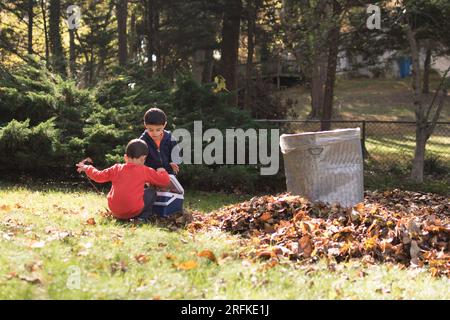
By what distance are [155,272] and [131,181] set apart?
2.30 meters

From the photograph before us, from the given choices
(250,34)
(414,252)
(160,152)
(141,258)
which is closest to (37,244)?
(141,258)

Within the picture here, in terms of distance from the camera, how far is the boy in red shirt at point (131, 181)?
22.2 ft

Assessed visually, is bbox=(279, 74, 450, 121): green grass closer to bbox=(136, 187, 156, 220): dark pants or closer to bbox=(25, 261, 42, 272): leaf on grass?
bbox=(136, 187, 156, 220): dark pants

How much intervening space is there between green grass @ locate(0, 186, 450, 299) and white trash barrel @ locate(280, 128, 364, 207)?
86.9 inches

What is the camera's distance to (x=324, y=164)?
8.21 metres

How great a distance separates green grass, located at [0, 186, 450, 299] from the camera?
4199 millimetres

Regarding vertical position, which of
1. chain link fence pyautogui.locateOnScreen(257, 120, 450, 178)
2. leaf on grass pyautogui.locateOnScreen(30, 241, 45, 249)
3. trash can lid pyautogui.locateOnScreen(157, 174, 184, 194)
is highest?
trash can lid pyautogui.locateOnScreen(157, 174, 184, 194)

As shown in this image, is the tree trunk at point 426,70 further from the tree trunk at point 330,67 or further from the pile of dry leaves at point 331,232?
the pile of dry leaves at point 331,232

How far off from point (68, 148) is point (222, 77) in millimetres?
8478

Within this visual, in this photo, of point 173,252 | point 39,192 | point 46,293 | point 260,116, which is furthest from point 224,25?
point 46,293

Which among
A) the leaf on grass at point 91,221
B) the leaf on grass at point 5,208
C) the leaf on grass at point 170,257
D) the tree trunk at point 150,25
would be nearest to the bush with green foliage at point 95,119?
the leaf on grass at point 5,208

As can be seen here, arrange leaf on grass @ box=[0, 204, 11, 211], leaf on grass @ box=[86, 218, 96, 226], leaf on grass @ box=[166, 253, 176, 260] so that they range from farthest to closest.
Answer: leaf on grass @ box=[0, 204, 11, 211], leaf on grass @ box=[86, 218, 96, 226], leaf on grass @ box=[166, 253, 176, 260]

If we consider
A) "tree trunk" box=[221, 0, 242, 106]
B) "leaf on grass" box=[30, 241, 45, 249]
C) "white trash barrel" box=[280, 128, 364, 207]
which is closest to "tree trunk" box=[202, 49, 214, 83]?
"tree trunk" box=[221, 0, 242, 106]

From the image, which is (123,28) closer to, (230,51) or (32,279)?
(230,51)
